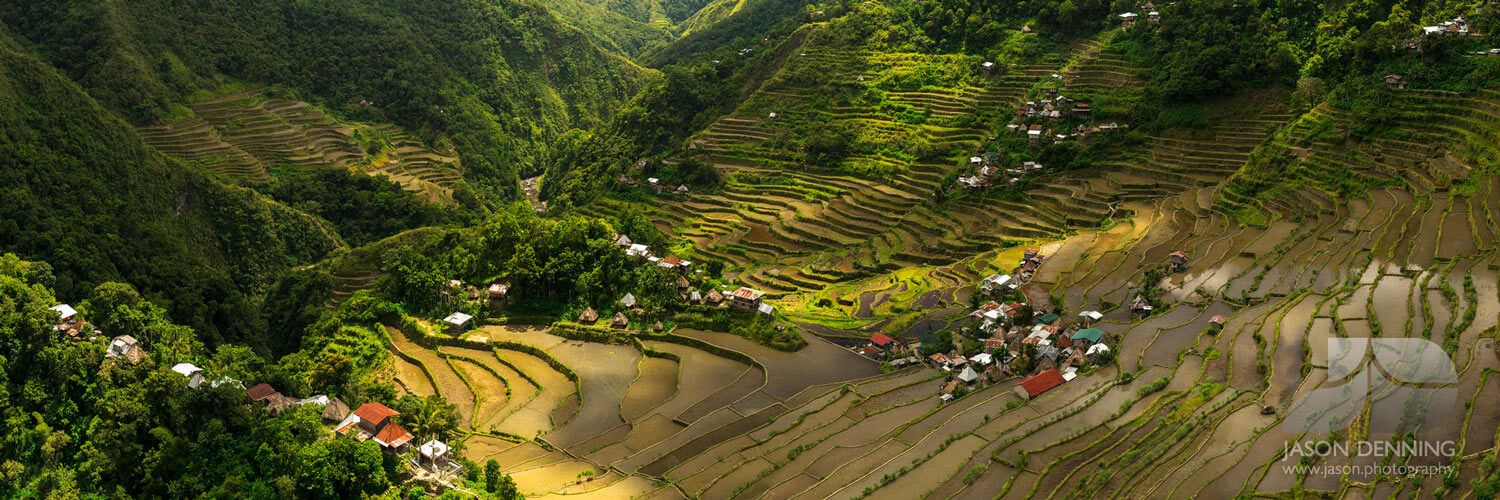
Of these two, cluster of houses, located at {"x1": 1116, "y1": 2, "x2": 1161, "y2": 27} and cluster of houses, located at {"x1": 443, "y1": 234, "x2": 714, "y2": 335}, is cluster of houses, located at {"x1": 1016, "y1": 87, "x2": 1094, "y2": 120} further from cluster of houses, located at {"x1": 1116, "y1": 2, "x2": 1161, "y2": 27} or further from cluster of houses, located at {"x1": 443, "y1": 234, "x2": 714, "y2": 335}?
cluster of houses, located at {"x1": 443, "y1": 234, "x2": 714, "y2": 335}

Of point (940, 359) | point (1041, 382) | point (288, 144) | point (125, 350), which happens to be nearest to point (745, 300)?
Answer: point (940, 359)

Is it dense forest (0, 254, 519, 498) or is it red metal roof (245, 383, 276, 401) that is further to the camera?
red metal roof (245, 383, 276, 401)

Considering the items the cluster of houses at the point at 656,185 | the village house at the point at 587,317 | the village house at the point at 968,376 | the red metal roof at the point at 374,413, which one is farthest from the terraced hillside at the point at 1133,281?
the village house at the point at 587,317

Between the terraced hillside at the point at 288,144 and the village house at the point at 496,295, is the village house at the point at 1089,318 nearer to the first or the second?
the village house at the point at 496,295

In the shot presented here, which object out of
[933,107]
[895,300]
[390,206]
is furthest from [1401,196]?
[390,206]

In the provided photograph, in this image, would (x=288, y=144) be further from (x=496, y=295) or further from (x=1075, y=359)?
(x=1075, y=359)

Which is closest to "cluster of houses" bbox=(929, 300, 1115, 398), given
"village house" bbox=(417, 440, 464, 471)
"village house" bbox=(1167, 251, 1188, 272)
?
"village house" bbox=(1167, 251, 1188, 272)

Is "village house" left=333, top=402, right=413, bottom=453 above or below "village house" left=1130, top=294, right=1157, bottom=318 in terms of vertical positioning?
above
